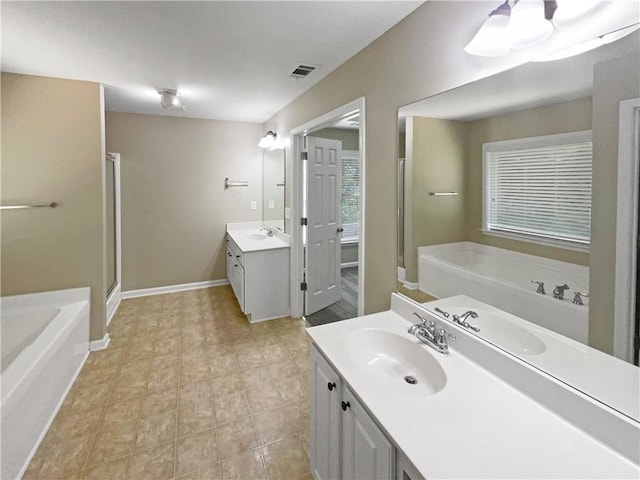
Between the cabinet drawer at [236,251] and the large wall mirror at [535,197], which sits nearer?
the large wall mirror at [535,197]

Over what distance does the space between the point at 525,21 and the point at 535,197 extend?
595 mm

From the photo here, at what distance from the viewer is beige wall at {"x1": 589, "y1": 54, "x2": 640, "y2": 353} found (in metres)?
0.93

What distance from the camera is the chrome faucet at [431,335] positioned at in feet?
4.70

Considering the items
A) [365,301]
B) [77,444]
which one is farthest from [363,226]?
[77,444]

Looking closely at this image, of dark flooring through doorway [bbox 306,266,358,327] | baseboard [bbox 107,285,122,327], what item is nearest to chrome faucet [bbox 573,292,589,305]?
dark flooring through doorway [bbox 306,266,358,327]

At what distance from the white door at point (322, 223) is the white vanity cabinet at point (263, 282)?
10.7 inches

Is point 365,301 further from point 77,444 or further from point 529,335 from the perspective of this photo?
point 77,444

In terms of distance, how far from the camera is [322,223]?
374cm

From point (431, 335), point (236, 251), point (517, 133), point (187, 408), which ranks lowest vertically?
point (187, 408)

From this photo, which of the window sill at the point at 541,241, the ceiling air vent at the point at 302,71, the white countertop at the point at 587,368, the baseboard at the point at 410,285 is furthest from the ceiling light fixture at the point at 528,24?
the ceiling air vent at the point at 302,71

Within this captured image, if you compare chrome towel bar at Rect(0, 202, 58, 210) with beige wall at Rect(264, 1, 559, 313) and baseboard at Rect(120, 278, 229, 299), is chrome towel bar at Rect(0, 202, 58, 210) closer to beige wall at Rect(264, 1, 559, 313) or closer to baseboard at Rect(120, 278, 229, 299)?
baseboard at Rect(120, 278, 229, 299)

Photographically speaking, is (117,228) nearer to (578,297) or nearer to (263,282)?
(263,282)

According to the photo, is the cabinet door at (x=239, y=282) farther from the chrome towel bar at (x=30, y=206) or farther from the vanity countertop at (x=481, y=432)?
the vanity countertop at (x=481, y=432)

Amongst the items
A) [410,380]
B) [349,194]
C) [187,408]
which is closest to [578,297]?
[410,380]
